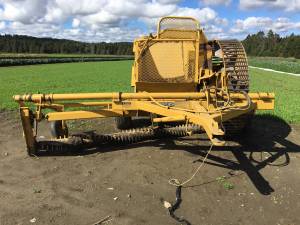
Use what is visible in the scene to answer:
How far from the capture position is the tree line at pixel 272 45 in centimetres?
9794

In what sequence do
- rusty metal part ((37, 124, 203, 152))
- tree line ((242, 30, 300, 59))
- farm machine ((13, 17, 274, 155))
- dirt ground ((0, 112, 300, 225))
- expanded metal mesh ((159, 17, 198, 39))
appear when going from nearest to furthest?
dirt ground ((0, 112, 300, 225)), farm machine ((13, 17, 274, 155)), rusty metal part ((37, 124, 203, 152)), expanded metal mesh ((159, 17, 198, 39)), tree line ((242, 30, 300, 59))

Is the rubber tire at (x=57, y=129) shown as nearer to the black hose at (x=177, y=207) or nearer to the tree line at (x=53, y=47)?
the black hose at (x=177, y=207)

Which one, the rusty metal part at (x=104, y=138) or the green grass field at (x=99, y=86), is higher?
the rusty metal part at (x=104, y=138)

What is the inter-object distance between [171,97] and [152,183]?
154 centimetres

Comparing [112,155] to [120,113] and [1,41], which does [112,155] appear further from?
[1,41]

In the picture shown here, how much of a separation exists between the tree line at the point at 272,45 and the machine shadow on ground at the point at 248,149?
304ft

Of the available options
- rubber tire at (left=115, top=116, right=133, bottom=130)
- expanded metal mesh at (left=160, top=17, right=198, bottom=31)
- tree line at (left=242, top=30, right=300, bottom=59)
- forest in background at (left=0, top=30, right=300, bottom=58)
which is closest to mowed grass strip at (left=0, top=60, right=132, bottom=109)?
rubber tire at (left=115, top=116, right=133, bottom=130)

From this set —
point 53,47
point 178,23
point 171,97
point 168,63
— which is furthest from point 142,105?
point 53,47

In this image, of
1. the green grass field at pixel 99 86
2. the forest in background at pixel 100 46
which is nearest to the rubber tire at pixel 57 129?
the green grass field at pixel 99 86

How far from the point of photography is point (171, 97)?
6.86 metres

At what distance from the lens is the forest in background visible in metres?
106

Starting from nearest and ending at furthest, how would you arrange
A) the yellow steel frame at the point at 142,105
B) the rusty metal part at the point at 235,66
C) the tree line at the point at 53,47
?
the yellow steel frame at the point at 142,105, the rusty metal part at the point at 235,66, the tree line at the point at 53,47

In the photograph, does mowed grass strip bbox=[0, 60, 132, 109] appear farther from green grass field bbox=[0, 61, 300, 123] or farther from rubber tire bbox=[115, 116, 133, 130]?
rubber tire bbox=[115, 116, 133, 130]

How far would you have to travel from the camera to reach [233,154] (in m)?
7.52
